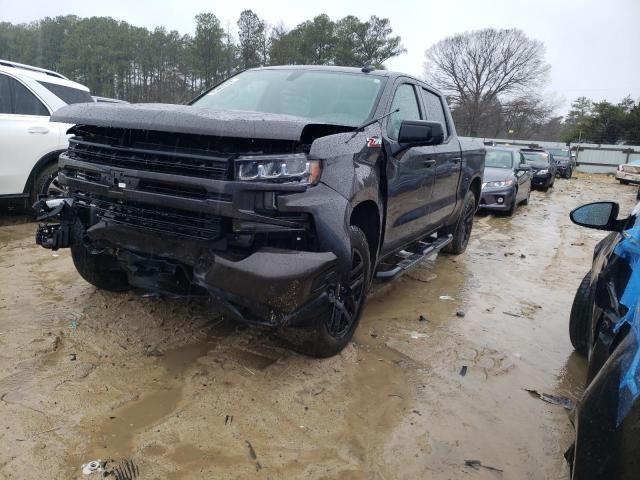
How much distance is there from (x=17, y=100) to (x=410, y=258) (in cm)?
485

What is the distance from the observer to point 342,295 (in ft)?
10.6

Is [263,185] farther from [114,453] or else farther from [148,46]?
[148,46]

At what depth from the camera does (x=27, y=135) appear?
578 centimetres

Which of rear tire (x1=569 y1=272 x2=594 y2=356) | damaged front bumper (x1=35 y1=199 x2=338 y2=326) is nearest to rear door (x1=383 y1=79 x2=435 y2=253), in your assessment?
damaged front bumper (x1=35 y1=199 x2=338 y2=326)

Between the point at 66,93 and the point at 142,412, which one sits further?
the point at 66,93

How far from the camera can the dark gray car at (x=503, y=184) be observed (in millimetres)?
10938

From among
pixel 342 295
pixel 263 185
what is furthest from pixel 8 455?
pixel 342 295

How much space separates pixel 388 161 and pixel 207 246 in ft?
4.92

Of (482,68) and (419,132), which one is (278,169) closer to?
(419,132)

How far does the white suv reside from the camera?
18.6 ft

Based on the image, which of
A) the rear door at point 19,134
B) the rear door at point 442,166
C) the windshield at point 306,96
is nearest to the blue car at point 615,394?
the windshield at point 306,96

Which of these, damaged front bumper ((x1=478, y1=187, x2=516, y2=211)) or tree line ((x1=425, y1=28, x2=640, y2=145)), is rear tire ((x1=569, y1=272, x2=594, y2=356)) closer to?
damaged front bumper ((x1=478, y1=187, x2=516, y2=211))

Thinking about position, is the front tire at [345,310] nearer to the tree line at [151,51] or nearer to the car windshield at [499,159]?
the car windshield at [499,159]

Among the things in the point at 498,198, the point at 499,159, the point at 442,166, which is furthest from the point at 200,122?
the point at 499,159
